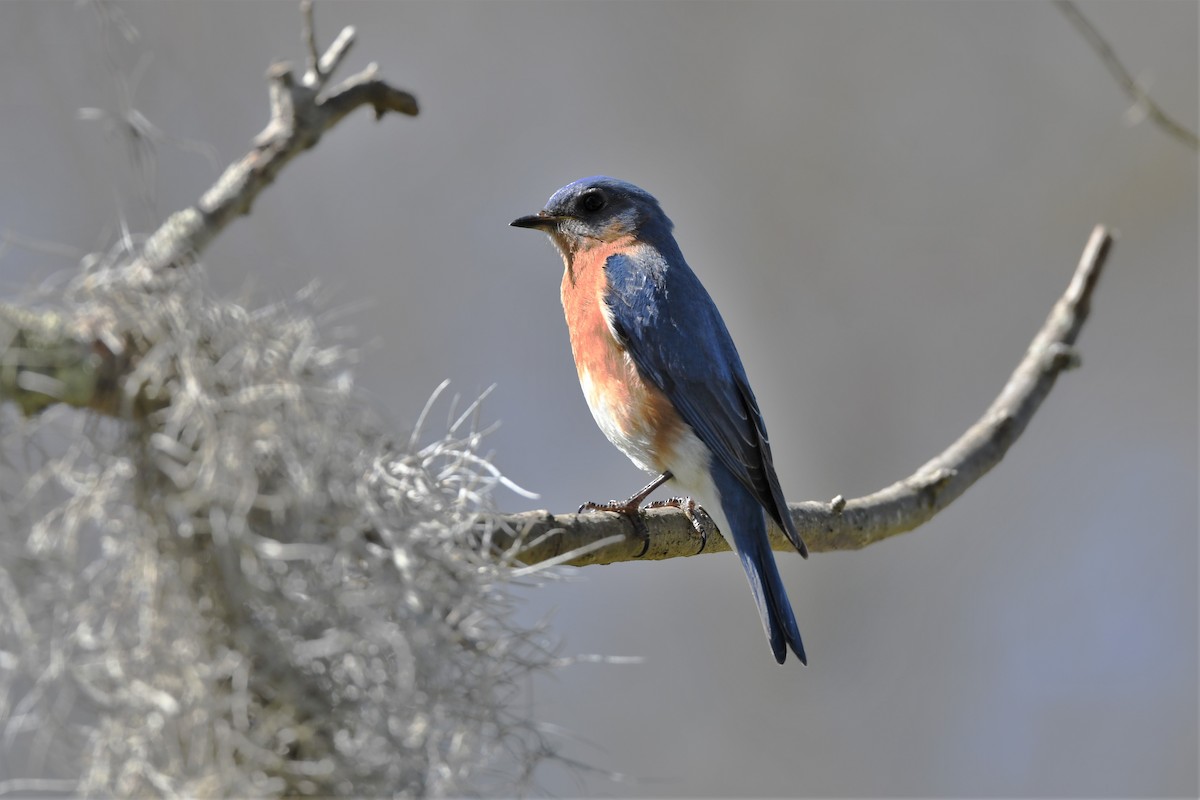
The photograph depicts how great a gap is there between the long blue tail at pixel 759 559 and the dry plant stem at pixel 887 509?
2.7 inches

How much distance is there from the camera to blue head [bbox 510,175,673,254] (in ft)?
8.93

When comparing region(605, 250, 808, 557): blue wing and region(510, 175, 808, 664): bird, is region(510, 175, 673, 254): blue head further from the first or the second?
region(605, 250, 808, 557): blue wing

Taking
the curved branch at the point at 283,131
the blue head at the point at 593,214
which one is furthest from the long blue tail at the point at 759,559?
the curved branch at the point at 283,131

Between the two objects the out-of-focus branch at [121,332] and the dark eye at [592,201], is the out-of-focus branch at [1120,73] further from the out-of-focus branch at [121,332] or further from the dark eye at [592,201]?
the out-of-focus branch at [121,332]

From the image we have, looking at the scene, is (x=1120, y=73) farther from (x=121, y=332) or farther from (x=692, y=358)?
(x=121, y=332)

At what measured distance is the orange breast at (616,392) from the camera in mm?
2352

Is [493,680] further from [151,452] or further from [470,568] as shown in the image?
[151,452]

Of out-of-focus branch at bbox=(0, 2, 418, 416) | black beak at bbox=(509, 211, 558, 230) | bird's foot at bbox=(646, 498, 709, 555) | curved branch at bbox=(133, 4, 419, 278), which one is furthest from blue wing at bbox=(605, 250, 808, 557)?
out-of-focus branch at bbox=(0, 2, 418, 416)

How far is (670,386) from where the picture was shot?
2.36 meters

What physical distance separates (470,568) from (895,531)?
129cm

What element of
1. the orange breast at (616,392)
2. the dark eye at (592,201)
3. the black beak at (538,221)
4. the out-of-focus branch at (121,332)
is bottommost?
the out-of-focus branch at (121,332)

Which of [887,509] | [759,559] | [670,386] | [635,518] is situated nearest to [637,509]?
[635,518]

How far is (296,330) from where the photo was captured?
1.18 metres

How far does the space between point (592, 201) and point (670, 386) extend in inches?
23.6
